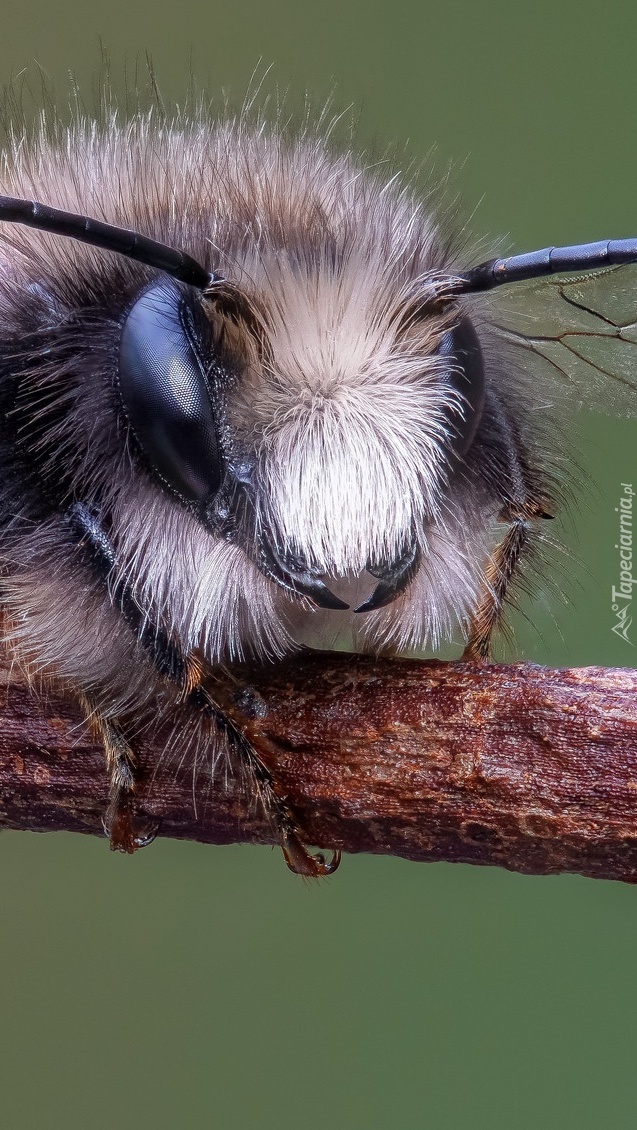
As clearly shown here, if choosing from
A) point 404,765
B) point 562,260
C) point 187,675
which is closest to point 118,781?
point 187,675

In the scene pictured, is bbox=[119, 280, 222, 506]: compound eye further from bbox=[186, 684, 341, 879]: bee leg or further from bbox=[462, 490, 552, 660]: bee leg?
bbox=[462, 490, 552, 660]: bee leg

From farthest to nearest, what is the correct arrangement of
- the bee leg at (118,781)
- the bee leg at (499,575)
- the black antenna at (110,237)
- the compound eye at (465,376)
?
the bee leg at (499,575) < the bee leg at (118,781) < the compound eye at (465,376) < the black antenna at (110,237)

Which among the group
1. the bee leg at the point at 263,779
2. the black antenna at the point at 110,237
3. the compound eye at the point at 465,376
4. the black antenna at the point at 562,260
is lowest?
the bee leg at the point at 263,779

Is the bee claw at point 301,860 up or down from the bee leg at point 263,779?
down

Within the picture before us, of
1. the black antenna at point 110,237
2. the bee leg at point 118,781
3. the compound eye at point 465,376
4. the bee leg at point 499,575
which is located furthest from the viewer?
the bee leg at point 499,575

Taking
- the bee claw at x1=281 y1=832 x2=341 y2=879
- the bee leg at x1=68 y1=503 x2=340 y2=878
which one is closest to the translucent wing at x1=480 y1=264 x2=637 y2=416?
the bee leg at x1=68 y1=503 x2=340 y2=878

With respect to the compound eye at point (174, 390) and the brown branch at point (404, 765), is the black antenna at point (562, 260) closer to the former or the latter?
the compound eye at point (174, 390)

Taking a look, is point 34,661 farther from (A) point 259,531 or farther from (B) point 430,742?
(B) point 430,742

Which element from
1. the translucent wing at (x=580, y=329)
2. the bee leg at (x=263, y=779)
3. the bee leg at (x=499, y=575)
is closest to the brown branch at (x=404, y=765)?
the bee leg at (x=263, y=779)
